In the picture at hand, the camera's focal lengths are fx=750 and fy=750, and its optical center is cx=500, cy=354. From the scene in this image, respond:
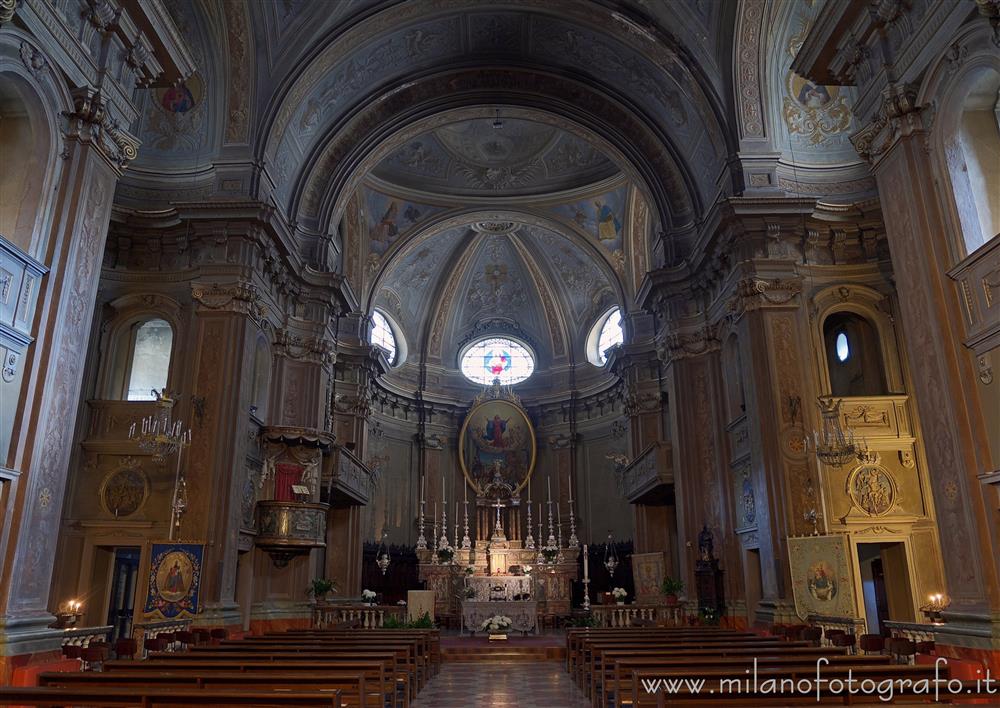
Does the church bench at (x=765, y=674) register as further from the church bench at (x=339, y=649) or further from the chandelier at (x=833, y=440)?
the chandelier at (x=833, y=440)

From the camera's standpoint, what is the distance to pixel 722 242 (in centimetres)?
1625

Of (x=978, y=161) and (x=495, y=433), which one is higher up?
(x=495, y=433)

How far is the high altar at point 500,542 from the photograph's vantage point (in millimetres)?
23500

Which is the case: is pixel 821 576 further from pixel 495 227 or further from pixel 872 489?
pixel 495 227

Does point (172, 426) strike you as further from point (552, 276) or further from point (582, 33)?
point (552, 276)

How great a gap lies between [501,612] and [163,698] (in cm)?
1676

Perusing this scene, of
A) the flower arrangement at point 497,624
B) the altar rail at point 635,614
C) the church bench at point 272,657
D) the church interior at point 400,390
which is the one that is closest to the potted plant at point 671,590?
the church interior at point 400,390

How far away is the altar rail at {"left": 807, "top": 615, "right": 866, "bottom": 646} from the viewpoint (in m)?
11.2

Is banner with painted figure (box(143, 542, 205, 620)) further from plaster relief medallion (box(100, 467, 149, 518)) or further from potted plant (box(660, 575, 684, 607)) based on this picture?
potted plant (box(660, 575, 684, 607))

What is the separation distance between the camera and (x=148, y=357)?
15.8 meters

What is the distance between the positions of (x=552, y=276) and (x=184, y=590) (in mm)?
21594

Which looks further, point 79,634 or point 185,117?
point 185,117

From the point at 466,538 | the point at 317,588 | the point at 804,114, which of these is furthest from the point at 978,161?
the point at 466,538

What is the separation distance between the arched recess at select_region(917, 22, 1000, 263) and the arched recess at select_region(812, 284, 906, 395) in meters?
6.46
